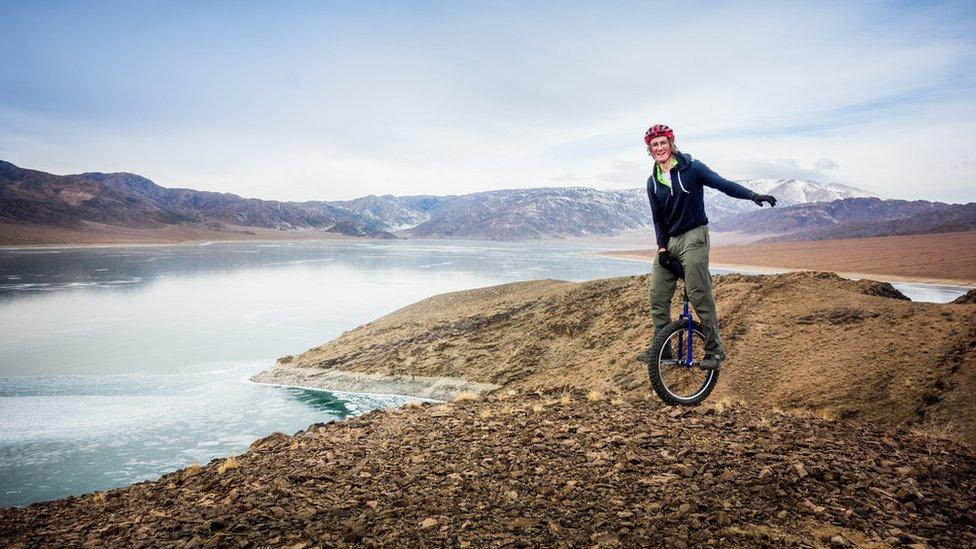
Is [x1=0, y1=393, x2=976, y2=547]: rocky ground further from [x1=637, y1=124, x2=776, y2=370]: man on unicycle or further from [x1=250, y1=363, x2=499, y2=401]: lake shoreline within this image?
[x1=250, y1=363, x2=499, y2=401]: lake shoreline

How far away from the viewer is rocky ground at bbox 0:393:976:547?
3479 mm

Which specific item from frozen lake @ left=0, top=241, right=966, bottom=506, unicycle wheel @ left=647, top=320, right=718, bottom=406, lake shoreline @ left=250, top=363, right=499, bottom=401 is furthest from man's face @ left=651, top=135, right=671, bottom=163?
frozen lake @ left=0, top=241, right=966, bottom=506

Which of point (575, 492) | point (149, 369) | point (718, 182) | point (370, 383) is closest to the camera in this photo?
point (575, 492)

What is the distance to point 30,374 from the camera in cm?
1803

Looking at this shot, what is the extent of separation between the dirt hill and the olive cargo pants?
2042 mm

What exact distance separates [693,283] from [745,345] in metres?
5.54

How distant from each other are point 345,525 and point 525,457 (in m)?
1.62

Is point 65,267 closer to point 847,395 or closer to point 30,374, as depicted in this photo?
point 30,374

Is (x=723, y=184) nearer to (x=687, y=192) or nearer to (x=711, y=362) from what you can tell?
(x=687, y=192)

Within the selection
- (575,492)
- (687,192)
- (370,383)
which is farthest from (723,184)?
(370,383)

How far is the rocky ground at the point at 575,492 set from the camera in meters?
3.48

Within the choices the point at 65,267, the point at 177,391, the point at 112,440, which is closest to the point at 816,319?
the point at 112,440

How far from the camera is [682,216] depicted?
18.6 feet

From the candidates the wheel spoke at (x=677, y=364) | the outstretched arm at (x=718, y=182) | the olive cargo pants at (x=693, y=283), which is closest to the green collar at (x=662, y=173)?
the outstretched arm at (x=718, y=182)
